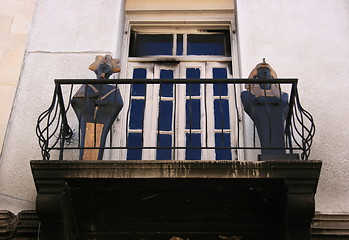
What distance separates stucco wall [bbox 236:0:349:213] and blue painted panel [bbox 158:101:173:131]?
99cm

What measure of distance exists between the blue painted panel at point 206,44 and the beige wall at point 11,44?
2.19 m

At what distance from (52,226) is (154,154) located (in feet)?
5.94

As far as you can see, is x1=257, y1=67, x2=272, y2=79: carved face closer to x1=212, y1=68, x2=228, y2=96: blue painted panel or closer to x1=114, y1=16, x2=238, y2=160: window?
x1=114, y1=16, x2=238, y2=160: window

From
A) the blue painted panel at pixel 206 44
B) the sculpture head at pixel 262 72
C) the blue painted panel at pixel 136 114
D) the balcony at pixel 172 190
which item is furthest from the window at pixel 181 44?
the balcony at pixel 172 190

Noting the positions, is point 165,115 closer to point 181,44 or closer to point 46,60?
point 181,44

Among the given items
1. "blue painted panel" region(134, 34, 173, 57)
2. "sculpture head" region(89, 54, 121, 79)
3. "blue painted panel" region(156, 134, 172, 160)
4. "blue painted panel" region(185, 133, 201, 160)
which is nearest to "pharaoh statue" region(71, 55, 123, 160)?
"sculpture head" region(89, 54, 121, 79)

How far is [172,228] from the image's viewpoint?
269 inches

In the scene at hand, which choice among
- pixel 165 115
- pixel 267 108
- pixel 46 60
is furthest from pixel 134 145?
pixel 267 108

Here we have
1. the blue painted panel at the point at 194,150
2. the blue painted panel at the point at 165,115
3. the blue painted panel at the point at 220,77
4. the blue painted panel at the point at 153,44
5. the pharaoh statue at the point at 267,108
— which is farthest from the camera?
the blue painted panel at the point at 153,44

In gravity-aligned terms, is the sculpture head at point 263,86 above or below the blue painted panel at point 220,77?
below

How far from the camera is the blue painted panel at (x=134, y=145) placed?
7.94 metres

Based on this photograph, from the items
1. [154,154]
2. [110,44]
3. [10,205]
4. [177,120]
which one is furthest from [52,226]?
[110,44]

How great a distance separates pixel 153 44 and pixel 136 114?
1369 mm

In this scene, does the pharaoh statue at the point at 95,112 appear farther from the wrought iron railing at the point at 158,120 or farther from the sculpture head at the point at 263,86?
the sculpture head at the point at 263,86
